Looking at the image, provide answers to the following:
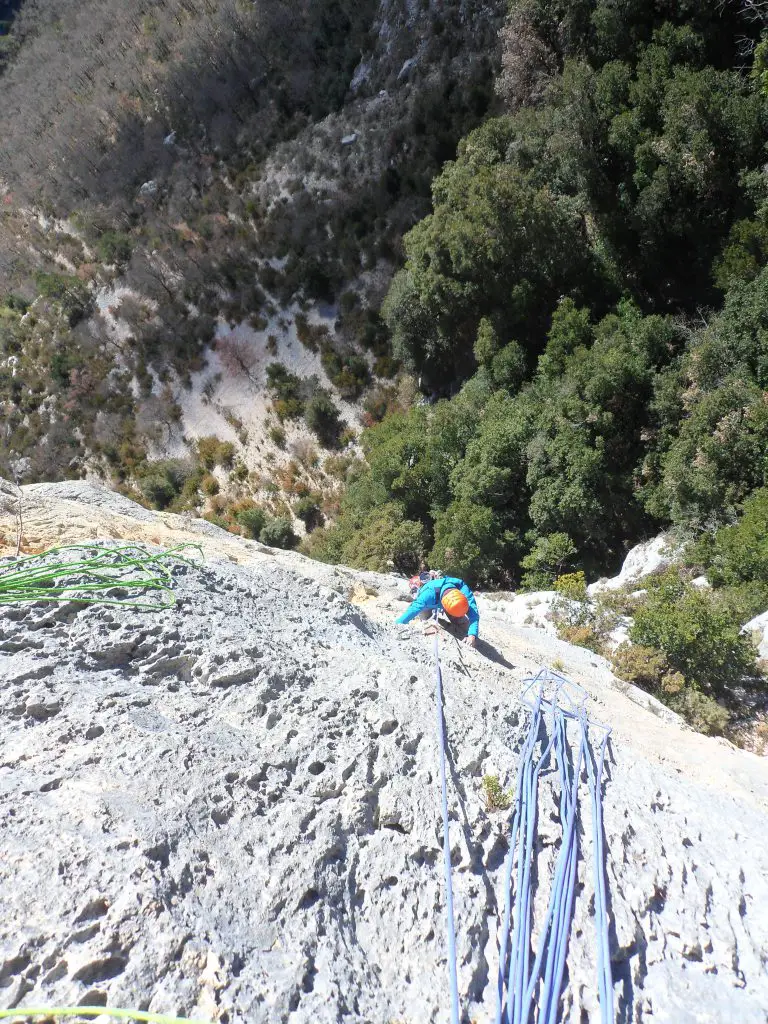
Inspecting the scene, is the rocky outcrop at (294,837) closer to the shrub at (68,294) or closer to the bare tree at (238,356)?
the bare tree at (238,356)

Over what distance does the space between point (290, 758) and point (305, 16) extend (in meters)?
42.0

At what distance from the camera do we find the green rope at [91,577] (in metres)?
5.69

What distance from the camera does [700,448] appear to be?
44.9ft

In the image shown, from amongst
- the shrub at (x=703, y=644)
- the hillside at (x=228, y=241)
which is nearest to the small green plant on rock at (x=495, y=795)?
the shrub at (x=703, y=644)

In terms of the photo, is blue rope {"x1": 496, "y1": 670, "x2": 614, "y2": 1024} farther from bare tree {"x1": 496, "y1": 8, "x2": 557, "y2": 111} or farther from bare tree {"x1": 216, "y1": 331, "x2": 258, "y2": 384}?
bare tree {"x1": 216, "y1": 331, "x2": 258, "y2": 384}

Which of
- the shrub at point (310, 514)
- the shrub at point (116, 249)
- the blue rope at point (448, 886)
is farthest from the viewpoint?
the shrub at point (116, 249)

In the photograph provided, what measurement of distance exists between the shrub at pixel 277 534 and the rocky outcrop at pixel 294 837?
17.7 m

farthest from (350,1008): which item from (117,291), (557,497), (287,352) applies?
(117,291)

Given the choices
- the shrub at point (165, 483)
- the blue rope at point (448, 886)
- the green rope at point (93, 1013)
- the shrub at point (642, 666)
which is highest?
the green rope at point (93, 1013)

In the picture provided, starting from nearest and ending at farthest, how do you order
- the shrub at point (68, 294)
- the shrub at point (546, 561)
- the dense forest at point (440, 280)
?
the dense forest at point (440, 280)
the shrub at point (546, 561)
the shrub at point (68, 294)

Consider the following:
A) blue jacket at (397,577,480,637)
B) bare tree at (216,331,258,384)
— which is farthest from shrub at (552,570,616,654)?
bare tree at (216,331,258,384)

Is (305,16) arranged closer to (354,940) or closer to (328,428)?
(328,428)

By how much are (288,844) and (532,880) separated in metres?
1.98

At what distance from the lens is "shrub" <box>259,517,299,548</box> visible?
2408 cm
